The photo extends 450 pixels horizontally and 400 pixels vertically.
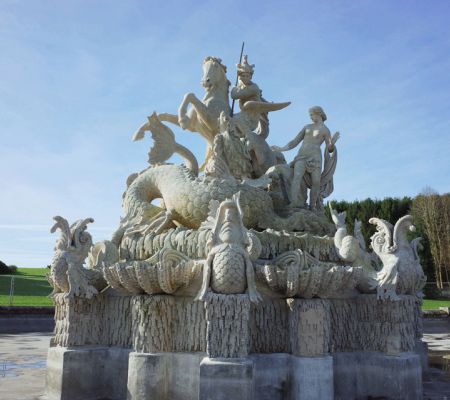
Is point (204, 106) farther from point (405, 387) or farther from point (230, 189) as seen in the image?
point (405, 387)

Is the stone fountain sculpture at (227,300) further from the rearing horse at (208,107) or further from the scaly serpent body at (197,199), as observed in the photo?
the rearing horse at (208,107)

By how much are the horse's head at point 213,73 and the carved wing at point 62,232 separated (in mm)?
3867

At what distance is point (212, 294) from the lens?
5.77 metres

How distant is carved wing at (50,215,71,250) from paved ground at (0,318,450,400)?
2.06 metres

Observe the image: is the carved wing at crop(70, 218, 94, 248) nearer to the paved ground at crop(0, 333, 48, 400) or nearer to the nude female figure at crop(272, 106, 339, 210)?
the paved ground at crop(0, 333, 48, 400)

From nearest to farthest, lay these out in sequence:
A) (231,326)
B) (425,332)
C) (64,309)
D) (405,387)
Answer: (231,326) → (405,387) → (64,309) → (425,332)

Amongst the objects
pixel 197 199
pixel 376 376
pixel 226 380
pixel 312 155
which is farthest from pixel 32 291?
pixel 226 380

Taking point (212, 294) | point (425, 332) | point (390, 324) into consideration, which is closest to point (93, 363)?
point (212, 294)

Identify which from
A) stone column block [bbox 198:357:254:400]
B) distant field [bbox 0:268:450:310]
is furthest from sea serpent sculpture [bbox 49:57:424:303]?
distant field [bbox 0:268:450:310]

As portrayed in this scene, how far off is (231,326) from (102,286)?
2.44 m

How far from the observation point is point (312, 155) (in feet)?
29.5

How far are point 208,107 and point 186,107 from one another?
462 millimetres

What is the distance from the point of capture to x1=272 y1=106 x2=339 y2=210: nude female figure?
29.1 ft

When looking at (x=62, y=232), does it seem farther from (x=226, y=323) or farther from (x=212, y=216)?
(x=226, y=323)
